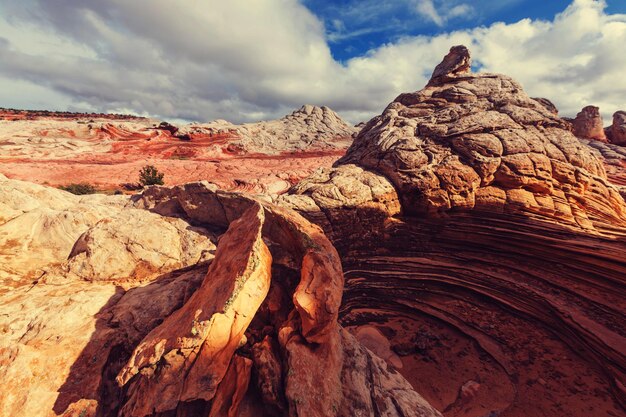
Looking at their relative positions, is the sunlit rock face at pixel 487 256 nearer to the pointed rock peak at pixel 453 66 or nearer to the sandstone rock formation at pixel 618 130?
the pointed rock peak at pixel 453 66

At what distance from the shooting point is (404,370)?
10.1 meters

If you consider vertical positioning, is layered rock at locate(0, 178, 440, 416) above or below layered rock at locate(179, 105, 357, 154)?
below

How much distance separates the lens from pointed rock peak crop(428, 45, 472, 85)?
1605 centimetres

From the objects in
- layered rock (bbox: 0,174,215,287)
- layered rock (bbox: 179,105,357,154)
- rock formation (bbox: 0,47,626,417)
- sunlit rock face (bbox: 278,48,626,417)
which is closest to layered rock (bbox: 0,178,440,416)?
rock formation (bbox: 0,47,626,417)

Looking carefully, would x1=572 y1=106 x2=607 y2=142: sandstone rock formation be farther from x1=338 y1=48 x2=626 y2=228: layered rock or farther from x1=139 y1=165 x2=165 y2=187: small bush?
x1=139 y1=165 x2=165 y2=187: small bush

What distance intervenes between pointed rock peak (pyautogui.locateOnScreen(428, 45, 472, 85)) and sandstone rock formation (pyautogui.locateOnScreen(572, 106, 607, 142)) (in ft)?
171

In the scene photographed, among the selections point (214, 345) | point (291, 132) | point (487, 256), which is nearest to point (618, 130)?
point (291, 132)

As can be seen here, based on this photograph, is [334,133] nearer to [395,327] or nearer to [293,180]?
[293,180]

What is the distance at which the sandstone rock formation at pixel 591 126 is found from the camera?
49750 millimetres

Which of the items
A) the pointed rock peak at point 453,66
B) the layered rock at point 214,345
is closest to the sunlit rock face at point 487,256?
the pointed rock peak at point 453,66

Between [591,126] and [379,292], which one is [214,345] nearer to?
[379,292]

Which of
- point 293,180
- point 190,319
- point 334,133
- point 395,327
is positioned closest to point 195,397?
point 190,319

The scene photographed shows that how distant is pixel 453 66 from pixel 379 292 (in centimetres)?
1402

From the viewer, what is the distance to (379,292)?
12258 millimetres
